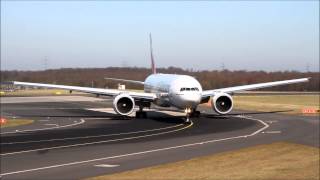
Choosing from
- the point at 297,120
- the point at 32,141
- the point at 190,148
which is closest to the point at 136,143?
the point at 190,148

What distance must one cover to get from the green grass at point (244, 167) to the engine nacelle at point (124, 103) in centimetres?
1954

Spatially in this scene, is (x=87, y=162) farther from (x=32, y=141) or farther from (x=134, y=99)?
(x=134, y=99)

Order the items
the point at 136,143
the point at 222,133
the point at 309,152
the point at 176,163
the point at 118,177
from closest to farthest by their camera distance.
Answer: the point at 118,177 < the point at 176,163 < the point at 309,152 < the point at 136,143 < the point at 222,133

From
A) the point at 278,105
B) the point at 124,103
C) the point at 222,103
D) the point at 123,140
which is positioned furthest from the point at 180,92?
the point at 278,105

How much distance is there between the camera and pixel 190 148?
1073 inches

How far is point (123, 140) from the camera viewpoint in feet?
101

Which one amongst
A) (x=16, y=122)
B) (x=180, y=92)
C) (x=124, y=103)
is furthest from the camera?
(x=124, y=103)

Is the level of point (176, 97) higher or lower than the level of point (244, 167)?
higher

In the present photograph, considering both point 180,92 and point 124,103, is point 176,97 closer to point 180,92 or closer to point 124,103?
point 180,92

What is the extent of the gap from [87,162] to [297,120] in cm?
2558

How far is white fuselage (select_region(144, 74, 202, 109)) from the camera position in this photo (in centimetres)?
4259

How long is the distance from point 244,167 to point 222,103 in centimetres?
2435

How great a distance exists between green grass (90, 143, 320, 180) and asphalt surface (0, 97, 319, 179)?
1.06 metres

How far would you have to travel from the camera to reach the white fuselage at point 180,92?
1677 inches
